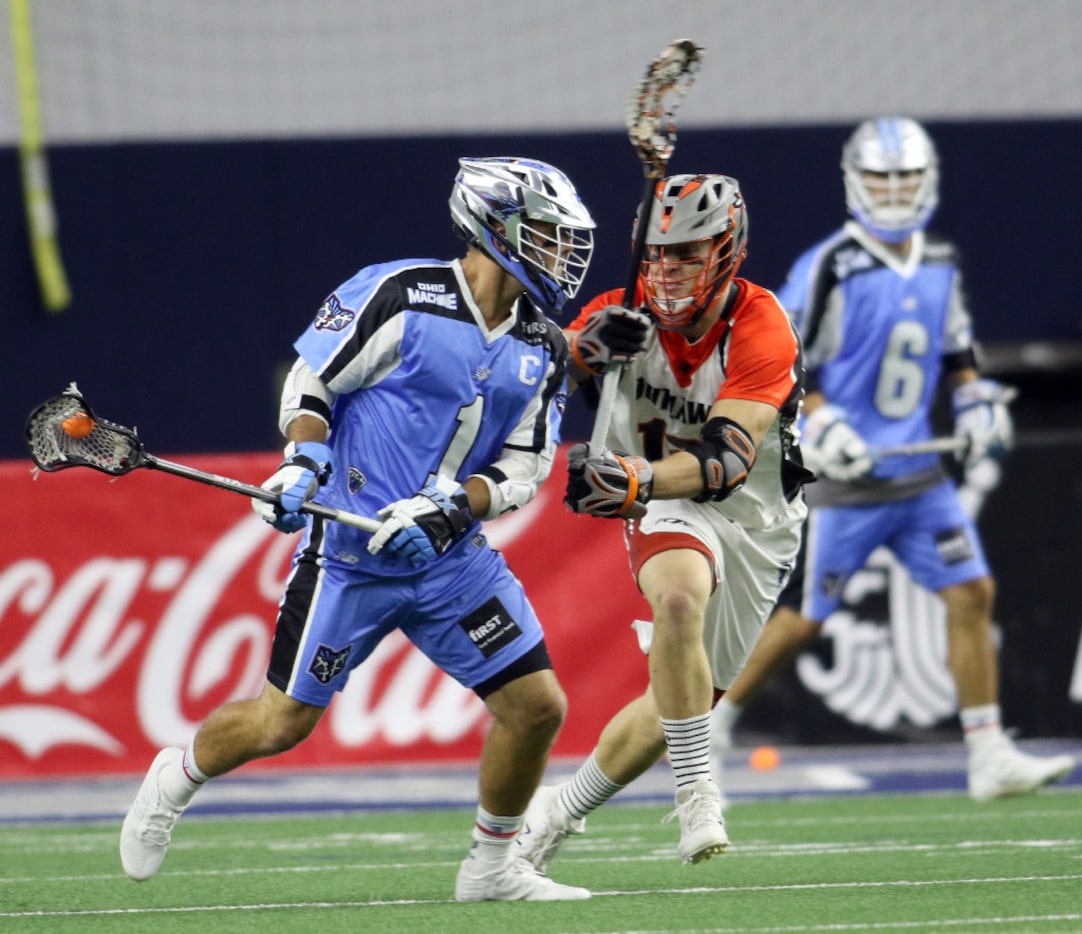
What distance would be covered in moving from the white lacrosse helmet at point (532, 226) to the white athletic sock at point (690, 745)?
113 cm

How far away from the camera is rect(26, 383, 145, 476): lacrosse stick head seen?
5.43 meters

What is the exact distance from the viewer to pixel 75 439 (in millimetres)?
5461

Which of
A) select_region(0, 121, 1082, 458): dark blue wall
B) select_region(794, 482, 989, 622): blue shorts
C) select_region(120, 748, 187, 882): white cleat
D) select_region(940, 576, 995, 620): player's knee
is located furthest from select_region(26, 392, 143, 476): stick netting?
select_region(0, 121, 1082, 458): dark blue wall

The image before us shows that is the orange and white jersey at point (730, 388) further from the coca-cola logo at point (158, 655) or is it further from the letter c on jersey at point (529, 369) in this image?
the coca-cola logo at point (158, 655)

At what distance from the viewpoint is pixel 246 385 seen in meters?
13.4

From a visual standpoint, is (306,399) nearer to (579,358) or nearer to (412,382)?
(412,382)

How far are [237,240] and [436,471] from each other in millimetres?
8047

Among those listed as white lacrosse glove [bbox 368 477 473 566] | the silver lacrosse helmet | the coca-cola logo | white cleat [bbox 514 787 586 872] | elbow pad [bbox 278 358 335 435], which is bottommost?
the coca-cola logo

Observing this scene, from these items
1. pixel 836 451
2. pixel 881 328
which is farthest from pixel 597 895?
pixel 881 328

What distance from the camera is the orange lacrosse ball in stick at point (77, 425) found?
17.8ft

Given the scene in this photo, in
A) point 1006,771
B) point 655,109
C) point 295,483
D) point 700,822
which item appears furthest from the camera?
point 1006,771

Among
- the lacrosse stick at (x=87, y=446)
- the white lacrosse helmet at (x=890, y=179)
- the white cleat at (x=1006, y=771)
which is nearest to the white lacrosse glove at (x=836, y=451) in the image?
the white lacrosse helmet at (x=890, y=179)

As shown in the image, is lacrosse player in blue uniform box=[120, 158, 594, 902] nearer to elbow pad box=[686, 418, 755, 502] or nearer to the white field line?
the white field line

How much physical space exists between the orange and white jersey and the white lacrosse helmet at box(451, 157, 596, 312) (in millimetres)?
319
